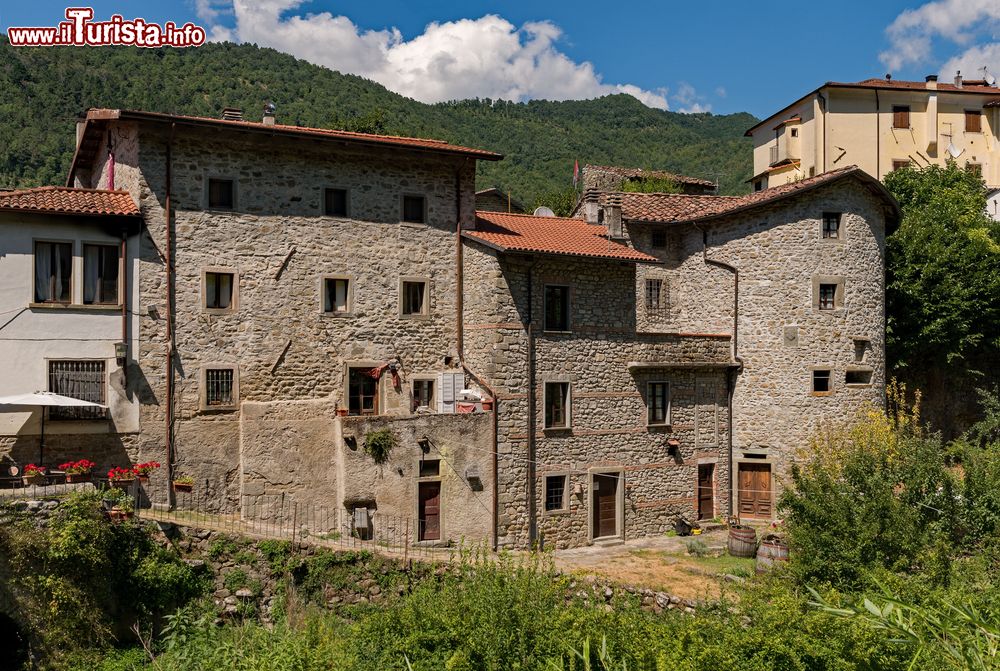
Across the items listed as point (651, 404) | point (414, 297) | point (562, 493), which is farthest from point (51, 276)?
point (651, 404)

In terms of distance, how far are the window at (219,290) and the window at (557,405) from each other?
899 centimetres

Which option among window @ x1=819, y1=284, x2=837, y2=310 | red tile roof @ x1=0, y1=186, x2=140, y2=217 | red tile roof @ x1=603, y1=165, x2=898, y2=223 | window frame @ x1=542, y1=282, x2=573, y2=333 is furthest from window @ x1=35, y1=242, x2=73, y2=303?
window @ x1=819, y1=284, x2=837, y2=310

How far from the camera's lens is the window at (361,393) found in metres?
20.8

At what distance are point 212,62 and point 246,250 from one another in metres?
51.4

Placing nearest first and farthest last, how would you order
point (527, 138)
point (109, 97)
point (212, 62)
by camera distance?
point (109, 97) < point (212, 62) < point (527, 138)

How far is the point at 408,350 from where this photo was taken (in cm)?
2139

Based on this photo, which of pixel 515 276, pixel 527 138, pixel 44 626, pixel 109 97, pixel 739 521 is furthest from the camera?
pixel 527 138

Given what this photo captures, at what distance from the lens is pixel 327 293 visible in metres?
20.7

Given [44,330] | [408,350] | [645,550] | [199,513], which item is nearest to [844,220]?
Result: [645,550]

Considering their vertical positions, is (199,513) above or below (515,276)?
below

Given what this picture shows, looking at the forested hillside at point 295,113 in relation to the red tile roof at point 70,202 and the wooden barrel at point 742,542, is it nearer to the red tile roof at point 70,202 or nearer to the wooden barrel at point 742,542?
the red tile roof at point 70,202

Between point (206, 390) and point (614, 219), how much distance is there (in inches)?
538

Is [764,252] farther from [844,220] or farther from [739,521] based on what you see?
[739,521]

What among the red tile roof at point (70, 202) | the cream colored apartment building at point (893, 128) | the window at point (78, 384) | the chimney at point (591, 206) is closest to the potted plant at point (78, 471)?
the window at point (78, 384)
